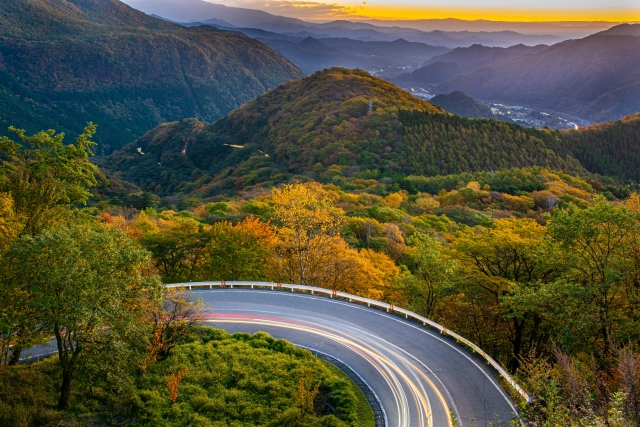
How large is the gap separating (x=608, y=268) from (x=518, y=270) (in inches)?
239

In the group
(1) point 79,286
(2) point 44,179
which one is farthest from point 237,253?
(1) point 79,286

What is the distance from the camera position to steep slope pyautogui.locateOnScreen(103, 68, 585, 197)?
381 feet

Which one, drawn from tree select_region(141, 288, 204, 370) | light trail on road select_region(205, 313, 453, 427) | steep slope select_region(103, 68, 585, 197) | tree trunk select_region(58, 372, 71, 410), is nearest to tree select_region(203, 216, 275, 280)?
light trail on road select_region(205, 313, 453, 427)

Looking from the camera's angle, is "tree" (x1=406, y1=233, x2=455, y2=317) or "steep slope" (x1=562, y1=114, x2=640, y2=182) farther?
"steep slope" (x1=562, y1=114, x2=640, y2=182)

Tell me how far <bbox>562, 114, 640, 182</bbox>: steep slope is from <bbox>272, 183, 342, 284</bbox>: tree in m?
124

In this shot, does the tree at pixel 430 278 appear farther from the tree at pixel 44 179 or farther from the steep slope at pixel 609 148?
the steep slope at pixel 609 148

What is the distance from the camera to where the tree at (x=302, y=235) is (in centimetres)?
3638

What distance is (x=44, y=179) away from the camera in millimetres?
25500

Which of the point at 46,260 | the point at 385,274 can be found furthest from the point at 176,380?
the point at 385,274

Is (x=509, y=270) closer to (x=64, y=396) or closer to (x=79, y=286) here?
(x=79, y=286)

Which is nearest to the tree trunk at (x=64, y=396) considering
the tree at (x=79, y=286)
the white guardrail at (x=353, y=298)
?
the tree at (x=79, y=286)

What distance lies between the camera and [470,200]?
8781 cm

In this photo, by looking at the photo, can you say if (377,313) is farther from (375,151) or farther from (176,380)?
(375,151)

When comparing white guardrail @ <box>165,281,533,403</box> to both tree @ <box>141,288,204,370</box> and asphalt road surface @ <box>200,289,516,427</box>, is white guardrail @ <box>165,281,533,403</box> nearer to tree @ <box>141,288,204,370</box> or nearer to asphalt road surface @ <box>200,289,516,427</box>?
asphalt road surface @ <box>200,289,516,427</box>
